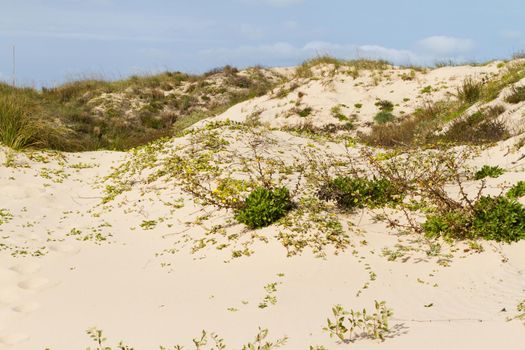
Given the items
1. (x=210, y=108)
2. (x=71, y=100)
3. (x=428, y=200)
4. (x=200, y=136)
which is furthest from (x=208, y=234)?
(x=71, y=100)

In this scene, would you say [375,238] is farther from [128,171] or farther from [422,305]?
[128,171]

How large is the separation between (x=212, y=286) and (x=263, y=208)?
1.61m

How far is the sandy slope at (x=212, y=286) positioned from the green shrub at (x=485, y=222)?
23 cm

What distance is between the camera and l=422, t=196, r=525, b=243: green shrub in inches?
229

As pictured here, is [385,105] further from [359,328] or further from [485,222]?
[359,328]

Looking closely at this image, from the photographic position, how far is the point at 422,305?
464 cm

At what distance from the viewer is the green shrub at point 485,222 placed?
5.82 metres

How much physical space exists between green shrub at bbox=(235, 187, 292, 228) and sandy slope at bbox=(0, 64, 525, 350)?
0.68 ft

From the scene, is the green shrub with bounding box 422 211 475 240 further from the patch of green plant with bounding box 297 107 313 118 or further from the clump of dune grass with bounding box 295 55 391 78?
the clump of dune grass with bounding box 295 55 391 78

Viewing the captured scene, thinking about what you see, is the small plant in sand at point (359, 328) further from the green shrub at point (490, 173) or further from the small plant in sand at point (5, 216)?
the small plant in sand at point (5, 216)

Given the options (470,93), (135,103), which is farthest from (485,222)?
(135,103)

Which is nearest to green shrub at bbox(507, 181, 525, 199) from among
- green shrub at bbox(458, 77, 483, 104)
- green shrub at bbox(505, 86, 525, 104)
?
green shrub at bbox(505, 86, 525, 104)

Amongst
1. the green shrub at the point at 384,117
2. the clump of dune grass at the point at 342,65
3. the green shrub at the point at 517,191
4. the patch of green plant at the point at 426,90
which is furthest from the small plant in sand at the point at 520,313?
the clump of dune grass at the point at 342,65

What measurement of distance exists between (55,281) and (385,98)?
1603 centimetres
